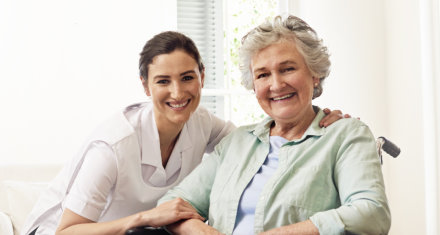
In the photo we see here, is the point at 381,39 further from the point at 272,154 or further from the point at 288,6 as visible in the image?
the point at 272,154

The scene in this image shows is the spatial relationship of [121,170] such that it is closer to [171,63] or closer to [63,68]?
[171,63]

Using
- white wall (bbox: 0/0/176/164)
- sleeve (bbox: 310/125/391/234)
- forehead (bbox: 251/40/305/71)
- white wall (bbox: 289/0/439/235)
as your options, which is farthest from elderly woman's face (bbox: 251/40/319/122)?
white wall (bbox: 289/0/439/235)

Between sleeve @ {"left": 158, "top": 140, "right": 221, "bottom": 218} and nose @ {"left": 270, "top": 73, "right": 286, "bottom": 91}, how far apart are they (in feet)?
1.21

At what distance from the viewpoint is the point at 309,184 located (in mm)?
1678

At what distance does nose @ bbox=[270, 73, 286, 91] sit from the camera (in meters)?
1.82

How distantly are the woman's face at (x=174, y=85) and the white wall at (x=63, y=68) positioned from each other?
1381 mm

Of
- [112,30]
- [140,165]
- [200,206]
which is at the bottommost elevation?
[200,206]

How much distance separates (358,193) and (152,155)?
2.71 ft

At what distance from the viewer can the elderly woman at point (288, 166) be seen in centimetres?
157

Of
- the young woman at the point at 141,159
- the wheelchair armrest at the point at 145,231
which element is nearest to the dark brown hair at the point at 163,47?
the young woman at the point at 141,159

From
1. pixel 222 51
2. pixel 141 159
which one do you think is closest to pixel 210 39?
pixel 222 51

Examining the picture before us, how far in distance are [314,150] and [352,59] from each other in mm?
2158

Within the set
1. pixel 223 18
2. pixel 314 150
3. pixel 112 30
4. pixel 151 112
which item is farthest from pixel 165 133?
pixel 223 18

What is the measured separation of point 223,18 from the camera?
151 inches
